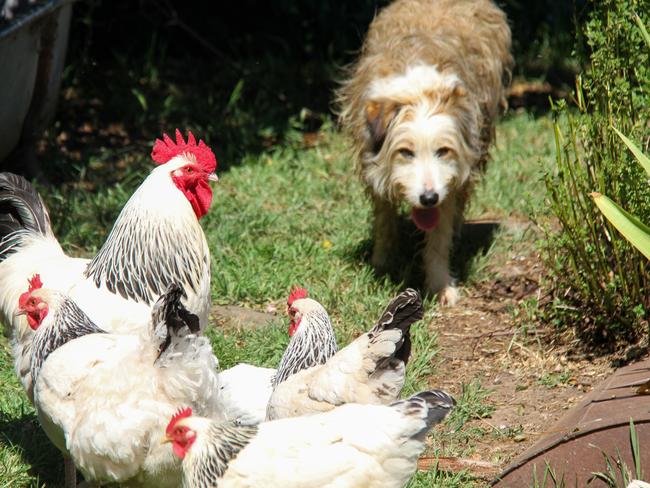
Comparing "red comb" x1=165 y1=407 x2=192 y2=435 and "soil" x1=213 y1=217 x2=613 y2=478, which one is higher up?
"red comb" x1=165 y1=407 x2=192 y2=435

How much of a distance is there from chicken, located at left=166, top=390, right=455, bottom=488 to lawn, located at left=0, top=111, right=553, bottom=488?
87 cm

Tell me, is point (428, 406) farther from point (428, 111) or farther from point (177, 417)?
point (428, 111)

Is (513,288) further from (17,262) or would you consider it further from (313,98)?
(313,98)

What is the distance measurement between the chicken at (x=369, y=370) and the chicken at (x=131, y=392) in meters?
0.38

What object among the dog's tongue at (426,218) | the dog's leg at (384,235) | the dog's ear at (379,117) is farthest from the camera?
the dog's leg at (384,235)

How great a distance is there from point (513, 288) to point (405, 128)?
4.09 feet

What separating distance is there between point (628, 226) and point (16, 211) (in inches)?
110

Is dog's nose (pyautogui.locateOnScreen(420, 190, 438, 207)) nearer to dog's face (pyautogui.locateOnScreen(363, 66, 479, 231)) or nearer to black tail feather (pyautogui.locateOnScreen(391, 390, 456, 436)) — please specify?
dog's face (pyautogui.locateOnScreen(363, 66, 479, 231))

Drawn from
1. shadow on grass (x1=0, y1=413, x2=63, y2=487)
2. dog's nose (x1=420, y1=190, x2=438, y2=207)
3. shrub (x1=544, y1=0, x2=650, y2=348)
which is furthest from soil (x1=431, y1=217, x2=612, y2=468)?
shadow on grass (x1=0, y1=413, x2=63, y2=487)

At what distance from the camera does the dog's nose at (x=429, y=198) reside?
521 cm

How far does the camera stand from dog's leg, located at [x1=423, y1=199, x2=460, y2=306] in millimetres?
5730

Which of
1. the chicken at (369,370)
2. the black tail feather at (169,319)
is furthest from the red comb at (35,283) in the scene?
the chicken at (369,370)

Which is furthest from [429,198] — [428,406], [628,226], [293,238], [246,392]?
[428,406]

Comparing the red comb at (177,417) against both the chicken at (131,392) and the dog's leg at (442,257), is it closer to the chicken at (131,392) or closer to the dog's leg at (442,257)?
the chicken at (131,392)
